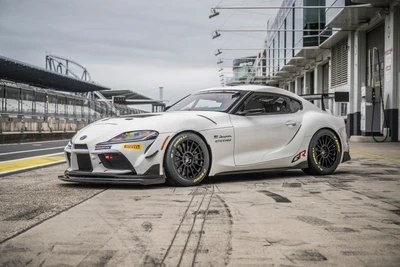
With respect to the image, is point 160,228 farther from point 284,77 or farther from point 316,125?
point 284,77

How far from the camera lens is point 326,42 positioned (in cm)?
3131

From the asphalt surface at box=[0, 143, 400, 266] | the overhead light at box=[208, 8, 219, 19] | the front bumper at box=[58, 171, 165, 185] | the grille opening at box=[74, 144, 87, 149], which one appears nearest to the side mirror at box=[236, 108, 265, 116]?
the asphalt surface at box=[0, 143, 400, 266]

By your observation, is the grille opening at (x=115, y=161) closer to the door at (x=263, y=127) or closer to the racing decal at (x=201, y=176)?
the racing decal at (x=201, y=176)

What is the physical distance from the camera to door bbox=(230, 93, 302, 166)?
6.31 metres

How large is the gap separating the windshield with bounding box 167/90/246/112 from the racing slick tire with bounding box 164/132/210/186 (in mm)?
765

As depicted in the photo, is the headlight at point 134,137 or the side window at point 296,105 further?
the side window at point 296,105

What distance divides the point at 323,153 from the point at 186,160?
2329 millimetres

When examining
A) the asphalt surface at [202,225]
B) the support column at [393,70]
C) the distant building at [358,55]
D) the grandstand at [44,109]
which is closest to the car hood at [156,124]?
the asphalt surface at [202,225]

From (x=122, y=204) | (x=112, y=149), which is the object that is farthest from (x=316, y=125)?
(x=122, y=204)

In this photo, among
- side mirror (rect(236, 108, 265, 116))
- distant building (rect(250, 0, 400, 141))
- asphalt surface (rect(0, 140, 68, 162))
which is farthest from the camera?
distant building (rect(250, 0, 400, 141))

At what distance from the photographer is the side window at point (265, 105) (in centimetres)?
654

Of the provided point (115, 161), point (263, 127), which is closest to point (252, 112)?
point (263, 127)

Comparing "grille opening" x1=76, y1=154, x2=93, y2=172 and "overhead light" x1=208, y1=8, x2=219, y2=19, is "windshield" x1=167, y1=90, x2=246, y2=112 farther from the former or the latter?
"overhead light" x1=208, y1=8, x2=219, y2=19

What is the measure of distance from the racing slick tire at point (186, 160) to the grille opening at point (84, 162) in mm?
886
